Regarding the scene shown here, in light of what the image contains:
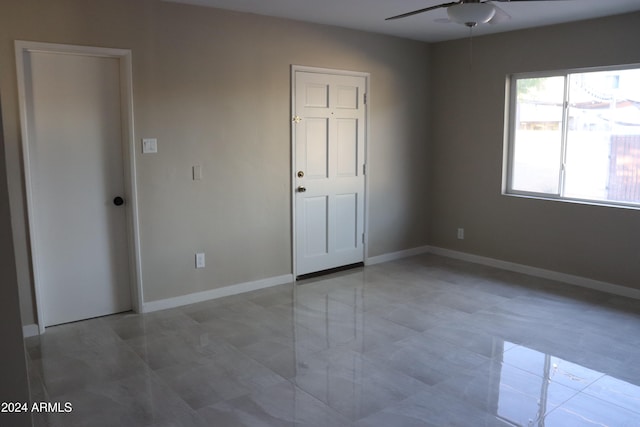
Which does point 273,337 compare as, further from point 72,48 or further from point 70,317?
point 72,48

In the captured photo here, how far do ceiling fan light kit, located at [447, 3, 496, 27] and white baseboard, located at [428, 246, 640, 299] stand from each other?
3.09 meters

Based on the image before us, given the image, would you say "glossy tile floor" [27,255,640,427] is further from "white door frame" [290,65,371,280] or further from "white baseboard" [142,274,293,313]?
"white door frame" [290,65,371,280]

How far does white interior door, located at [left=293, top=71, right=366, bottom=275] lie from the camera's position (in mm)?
5090

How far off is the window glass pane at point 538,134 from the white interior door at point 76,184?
398 cm

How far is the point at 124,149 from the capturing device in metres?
4.12

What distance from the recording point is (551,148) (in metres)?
5.24

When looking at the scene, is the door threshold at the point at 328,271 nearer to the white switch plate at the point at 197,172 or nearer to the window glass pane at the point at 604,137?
the white switch plate at the point at 197,172

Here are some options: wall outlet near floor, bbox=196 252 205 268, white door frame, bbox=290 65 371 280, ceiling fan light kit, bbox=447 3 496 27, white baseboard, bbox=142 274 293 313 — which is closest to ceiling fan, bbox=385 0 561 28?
ceiling fan light kit, bbox=447 3 496 27

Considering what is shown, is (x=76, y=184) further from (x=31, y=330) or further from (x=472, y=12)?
(x=472, y=12)

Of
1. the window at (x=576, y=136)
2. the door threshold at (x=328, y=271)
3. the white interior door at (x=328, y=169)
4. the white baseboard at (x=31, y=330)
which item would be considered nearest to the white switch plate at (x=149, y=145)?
the white interior door at (x=328, y=169)

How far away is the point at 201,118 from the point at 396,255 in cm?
290

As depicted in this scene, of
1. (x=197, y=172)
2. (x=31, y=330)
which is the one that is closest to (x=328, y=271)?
(x=197, y=172)

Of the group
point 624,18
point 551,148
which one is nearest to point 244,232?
point 551,148

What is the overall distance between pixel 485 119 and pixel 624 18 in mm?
1580
